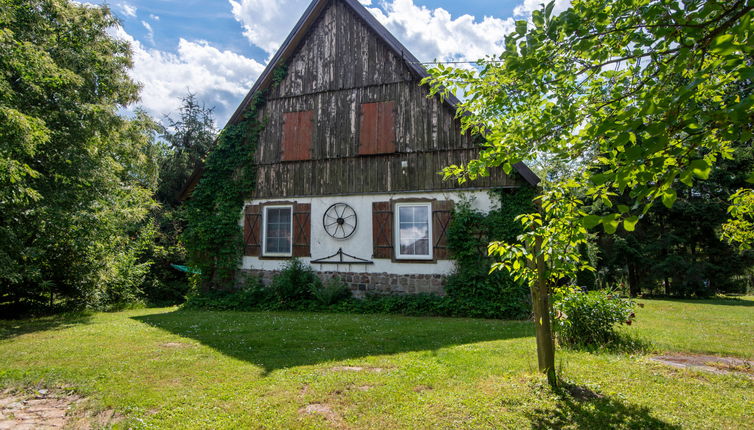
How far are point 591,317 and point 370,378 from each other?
333 centimetres

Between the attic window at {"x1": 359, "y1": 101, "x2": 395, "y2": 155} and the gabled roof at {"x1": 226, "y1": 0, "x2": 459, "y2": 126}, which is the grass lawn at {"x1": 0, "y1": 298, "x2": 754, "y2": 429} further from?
the gabled roof at {"x1": 226, "y1": 0, "x2": 459, "y2": 126}

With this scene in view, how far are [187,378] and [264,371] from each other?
0.84 metres

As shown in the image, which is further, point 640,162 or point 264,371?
point 264,371

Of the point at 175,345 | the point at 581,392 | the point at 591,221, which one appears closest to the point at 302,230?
the point at 175,345

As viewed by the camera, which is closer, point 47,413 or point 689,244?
point 47,413

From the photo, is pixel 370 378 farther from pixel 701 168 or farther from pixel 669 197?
pixel 701 168

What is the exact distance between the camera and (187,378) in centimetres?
462

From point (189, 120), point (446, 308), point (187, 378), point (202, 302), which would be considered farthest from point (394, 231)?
point (189, 120)

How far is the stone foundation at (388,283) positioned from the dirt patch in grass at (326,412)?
7.10 metres

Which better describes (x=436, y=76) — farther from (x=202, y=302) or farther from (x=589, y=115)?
(x=202, y=302)

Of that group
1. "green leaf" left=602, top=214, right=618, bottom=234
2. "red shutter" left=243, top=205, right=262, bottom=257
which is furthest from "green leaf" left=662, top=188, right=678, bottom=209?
"red shutter" left=243, top=205, right=262, bottom=257

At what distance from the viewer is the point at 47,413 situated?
3.78 metres

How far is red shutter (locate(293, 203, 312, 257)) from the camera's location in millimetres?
11875

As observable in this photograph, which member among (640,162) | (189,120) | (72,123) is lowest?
(640,162)
